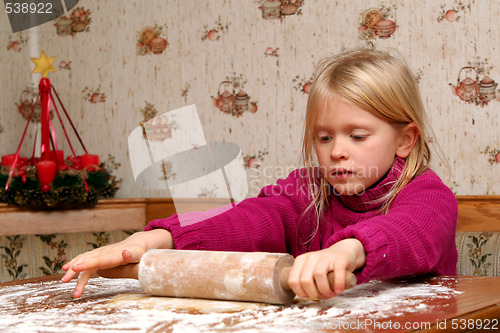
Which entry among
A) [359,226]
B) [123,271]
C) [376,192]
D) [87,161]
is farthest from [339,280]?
[87,161]

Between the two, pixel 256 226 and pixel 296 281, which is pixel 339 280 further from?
pixel 256 226

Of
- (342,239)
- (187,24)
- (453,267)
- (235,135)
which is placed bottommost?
(453,267)

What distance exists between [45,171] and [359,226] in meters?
1.53

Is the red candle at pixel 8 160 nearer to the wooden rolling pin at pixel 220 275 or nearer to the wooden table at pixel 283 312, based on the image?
the wooden table at pixel 283 312

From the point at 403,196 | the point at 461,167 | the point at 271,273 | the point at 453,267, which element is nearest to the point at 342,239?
the point at 271,273

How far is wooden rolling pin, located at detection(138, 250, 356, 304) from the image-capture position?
71 centimetres

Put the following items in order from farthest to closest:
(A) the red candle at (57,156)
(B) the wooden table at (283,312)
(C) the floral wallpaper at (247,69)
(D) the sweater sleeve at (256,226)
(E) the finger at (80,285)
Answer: (A) the red candle at (57,156)
(C) the floral wallpaper at (247,69)
(D) the sweater sleeve at (256,226)
(E) the finger at (80,285)
(B) the wooden table at (283,312)

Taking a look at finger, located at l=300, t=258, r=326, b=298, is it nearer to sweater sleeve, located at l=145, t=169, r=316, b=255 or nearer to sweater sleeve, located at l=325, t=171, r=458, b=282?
sweater sleeve, located at l=325, t=171, r=458, b=282

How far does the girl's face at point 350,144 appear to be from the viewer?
106 centimetres

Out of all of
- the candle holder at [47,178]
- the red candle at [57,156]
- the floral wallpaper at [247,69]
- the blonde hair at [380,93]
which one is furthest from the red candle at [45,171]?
the blonde hair at [380,93]

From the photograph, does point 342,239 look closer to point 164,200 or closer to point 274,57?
point 274,57

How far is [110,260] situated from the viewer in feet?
2.77

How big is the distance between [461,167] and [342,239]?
108 cm

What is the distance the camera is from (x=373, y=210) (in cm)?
111
